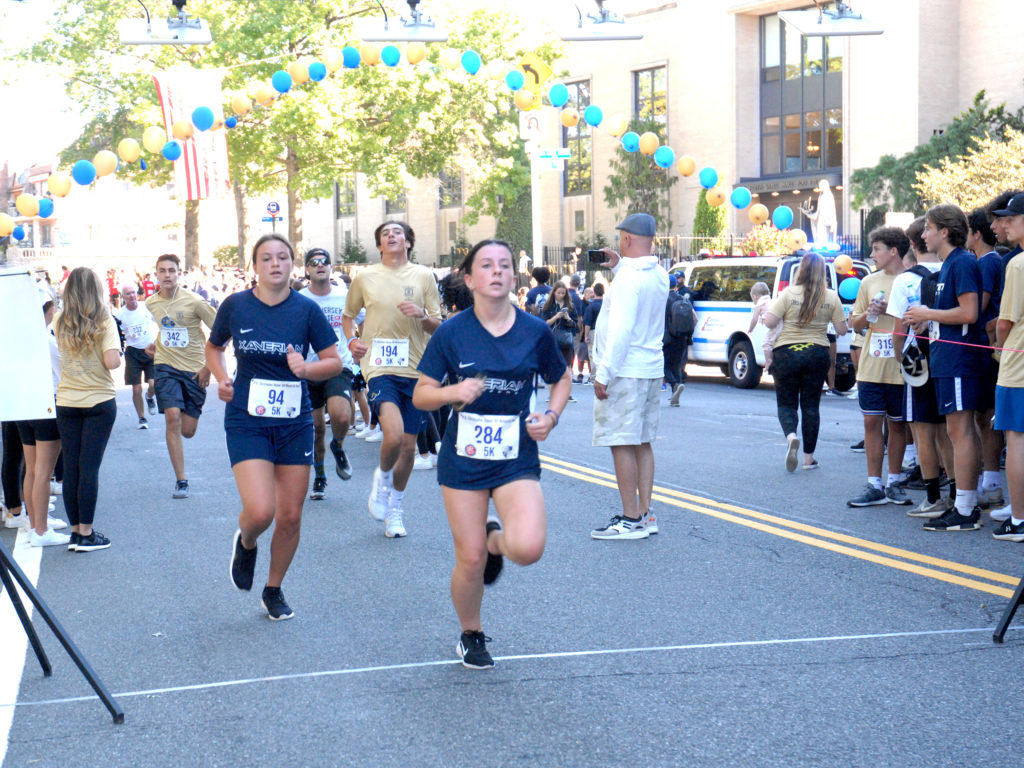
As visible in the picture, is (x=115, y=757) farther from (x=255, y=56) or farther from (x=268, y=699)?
(x=255, y=56)

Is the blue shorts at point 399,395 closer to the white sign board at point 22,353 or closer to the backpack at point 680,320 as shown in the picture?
the white sign board at point 22,353

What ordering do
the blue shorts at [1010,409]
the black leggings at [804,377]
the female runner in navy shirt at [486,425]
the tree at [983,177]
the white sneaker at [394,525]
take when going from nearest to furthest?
the female runner in navy shirt at [486,425]
the blue shorts at [1010,409]
the white sneaker at [394,525]
the black leggings at [804,377]
the tree at [983,177]

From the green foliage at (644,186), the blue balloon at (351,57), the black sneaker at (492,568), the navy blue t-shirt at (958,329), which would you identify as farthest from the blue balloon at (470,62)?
the green foliage at (644,186)

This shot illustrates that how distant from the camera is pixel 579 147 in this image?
4906cm

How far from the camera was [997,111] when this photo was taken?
32.7 m

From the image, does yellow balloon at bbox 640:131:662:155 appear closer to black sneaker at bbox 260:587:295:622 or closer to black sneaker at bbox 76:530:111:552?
black sneaker at bbox 76:530:111:552

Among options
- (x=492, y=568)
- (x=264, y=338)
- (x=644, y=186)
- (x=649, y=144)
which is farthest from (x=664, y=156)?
(x=644, y=186)

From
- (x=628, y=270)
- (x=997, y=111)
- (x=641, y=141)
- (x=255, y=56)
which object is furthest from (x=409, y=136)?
(x=628, y=270)

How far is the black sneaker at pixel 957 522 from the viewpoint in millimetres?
7855

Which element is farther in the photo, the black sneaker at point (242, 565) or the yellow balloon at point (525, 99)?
the yellow balloon at point (525, 99)

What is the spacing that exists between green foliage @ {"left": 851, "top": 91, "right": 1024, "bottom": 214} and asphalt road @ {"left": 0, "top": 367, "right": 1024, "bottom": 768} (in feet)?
87.6

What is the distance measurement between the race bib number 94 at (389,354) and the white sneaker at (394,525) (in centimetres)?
94

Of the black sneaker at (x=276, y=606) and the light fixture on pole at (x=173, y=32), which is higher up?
the light fixture on pole at (x=173, y=32)

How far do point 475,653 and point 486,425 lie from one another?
962 mm
